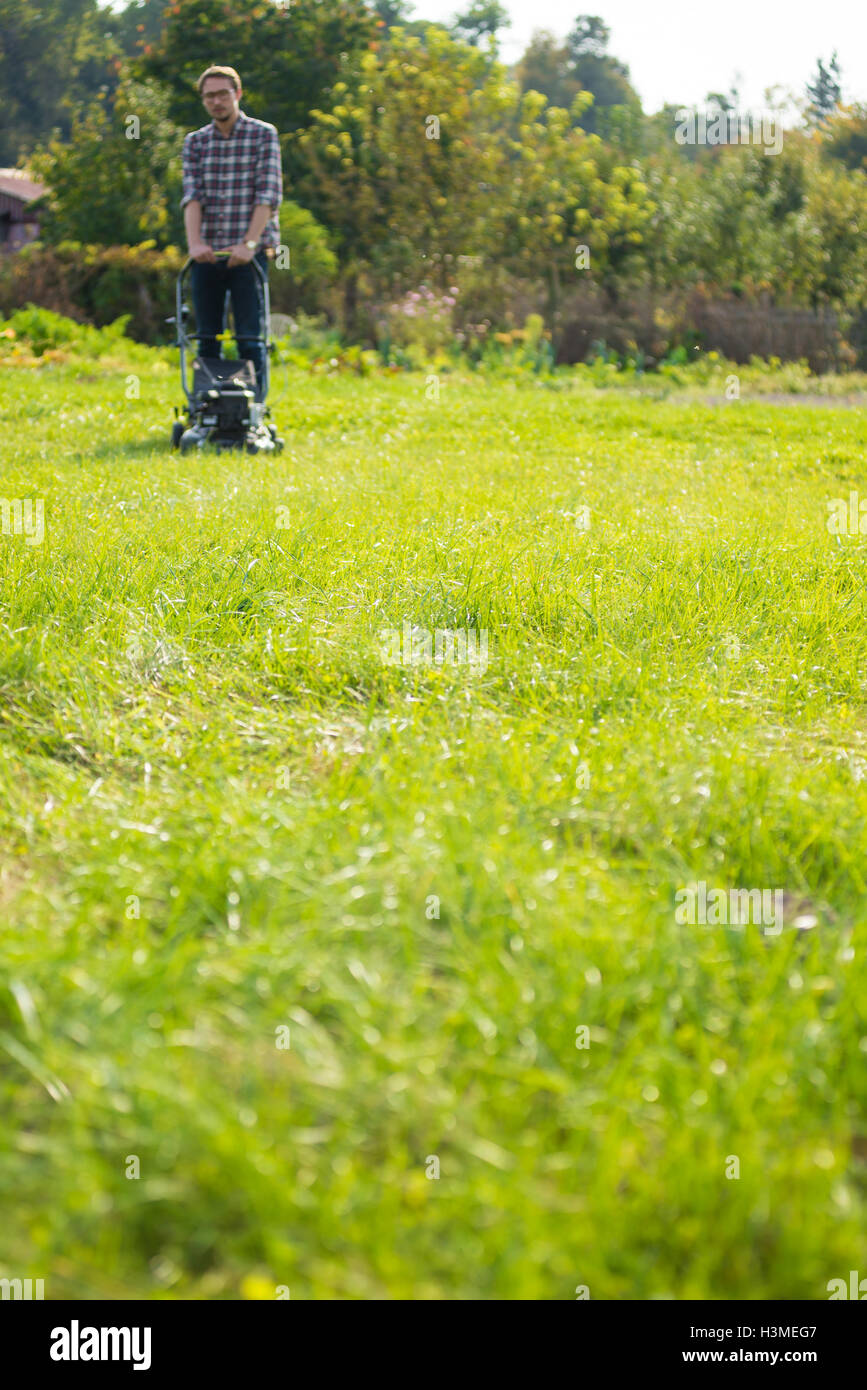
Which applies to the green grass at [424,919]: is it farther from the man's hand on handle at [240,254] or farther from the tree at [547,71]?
the tree at [547,71]

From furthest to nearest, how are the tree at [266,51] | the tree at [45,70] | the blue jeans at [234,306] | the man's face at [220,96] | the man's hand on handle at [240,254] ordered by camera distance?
the tree at [45,70], the tree at [266,51], the blue jeans at [234,306], the man's face at [220,96], the man's hand on handle at [240,254]

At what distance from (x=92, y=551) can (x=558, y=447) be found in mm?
4687

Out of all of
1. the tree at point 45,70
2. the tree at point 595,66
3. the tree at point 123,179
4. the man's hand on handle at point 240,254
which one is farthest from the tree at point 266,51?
the tree at point 595,66

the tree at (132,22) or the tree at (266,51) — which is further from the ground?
the tree at (132,22)

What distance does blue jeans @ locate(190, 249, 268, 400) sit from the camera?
23.1 feet

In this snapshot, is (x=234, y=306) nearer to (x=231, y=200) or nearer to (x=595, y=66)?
(x=231, y=200)

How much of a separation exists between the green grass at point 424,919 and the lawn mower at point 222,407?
2563 millimetres

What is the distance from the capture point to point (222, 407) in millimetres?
6773

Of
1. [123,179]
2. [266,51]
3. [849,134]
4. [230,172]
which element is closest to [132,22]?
[849,134]

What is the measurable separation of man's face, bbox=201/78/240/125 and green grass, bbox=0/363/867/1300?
3.73 m

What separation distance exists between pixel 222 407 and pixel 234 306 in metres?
0.76

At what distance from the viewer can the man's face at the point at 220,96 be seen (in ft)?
22.6

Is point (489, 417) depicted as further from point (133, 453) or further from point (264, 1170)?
point (264, 1170)

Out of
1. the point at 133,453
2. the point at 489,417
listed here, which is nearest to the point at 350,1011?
the point at 133,453
